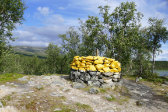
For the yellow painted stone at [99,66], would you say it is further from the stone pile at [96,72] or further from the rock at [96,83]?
the rock at [96,83]

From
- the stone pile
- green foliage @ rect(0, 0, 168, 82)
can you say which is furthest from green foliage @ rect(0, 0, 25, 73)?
the stone pile

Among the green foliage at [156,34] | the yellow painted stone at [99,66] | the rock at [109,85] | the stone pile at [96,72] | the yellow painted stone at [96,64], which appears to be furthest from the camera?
the green foliage at [156,34]

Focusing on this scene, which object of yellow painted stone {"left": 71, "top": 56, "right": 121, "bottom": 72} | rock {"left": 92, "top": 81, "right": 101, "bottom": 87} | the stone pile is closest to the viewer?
rock {"left": 92, "top": 81, "right": 101, "bottom": 87}

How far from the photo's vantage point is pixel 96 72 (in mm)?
11289

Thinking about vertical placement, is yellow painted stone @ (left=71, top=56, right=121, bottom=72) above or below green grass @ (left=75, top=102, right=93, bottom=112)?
above

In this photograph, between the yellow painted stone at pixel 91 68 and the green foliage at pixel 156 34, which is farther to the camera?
the green foliage at pixel 156 34

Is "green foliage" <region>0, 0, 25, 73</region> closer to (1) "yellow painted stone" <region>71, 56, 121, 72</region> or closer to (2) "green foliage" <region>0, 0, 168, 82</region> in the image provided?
(2) "green foliage" <region>0, 0, 168, 82</region>

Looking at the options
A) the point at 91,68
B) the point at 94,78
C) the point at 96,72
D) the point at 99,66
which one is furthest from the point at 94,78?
the point at 99,66

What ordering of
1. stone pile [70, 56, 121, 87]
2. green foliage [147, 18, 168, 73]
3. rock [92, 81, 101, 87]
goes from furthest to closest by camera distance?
green foliage [147, 18, 168, 73], stone pile [70, 56, 121, 87], rock [92, 81, 101, 87]

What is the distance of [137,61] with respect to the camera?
2531 centimetres

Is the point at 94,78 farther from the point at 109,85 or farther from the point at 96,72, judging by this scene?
the point at 109,85

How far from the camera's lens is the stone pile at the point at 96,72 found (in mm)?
11141

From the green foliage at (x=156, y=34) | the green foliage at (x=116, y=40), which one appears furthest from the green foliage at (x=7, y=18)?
the green foliage at (x=156, y=34)

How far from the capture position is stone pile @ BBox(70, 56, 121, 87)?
11.1 metres
